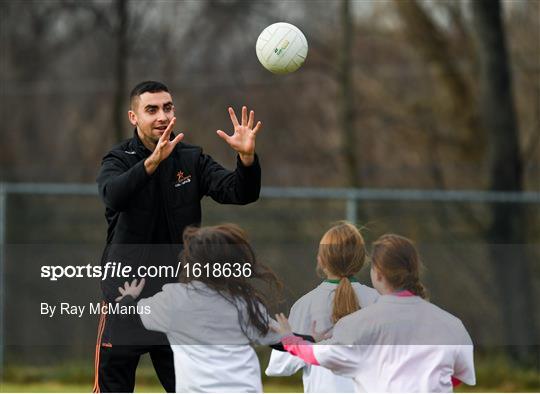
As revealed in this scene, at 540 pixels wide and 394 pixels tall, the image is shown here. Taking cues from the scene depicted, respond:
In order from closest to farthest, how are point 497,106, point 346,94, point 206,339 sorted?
1. point 206,339
2. point 497,106
3. point 346,94

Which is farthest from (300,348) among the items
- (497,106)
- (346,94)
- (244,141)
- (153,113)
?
(346,94)

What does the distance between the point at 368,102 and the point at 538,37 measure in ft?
9.84

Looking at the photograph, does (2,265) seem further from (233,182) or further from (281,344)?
(281,344)

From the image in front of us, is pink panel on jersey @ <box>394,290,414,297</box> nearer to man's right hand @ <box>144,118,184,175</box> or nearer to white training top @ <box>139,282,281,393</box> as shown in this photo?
white training top @ <box>139,282,281,393</box>

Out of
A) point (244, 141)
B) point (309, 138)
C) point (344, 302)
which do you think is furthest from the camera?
point (309, 138)

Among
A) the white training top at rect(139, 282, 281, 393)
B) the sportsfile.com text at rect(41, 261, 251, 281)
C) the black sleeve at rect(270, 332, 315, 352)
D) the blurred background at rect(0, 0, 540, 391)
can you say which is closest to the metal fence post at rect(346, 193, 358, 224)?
the blurred background at rect(0, 0, 540, 391)

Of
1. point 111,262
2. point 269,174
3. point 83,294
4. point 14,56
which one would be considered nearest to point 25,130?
point 14,56

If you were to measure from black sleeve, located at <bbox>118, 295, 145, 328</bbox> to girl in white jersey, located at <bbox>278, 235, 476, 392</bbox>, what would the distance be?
87 cm

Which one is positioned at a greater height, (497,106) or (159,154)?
(497,106)

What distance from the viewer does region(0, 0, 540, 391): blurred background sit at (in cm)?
1150

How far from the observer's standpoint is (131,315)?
5898mm

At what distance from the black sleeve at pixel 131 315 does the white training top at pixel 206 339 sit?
1.90 ft

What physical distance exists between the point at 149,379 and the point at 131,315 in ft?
18.4

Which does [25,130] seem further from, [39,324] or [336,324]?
[336,324]
